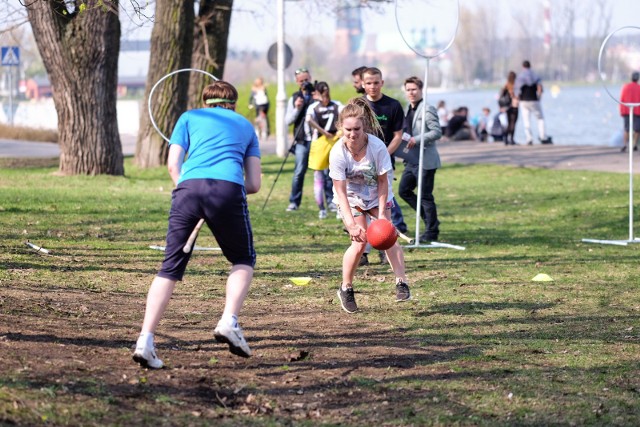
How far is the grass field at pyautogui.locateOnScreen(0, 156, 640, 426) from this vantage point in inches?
235

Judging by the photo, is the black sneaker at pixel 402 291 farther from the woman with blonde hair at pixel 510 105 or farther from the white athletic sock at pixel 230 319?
the woman with blonde hair at pixel 510 105

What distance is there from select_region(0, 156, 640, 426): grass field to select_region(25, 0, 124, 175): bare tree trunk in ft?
17.3

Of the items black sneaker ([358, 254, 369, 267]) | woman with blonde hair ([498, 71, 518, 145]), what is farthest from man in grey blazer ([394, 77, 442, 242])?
woman with blonde hair ([498, 71, 518, 145])

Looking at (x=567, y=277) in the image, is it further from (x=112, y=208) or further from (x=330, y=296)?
(x=112, y=208)

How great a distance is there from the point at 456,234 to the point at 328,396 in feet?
27.3

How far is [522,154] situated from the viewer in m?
27.1

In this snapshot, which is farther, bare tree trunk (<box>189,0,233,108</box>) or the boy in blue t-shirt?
bare tree trunk (<box>189,0,233,108</box>)

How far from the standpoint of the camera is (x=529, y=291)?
10.0 meters

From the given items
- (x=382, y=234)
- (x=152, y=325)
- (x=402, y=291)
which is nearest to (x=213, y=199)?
(x=152, y=325)

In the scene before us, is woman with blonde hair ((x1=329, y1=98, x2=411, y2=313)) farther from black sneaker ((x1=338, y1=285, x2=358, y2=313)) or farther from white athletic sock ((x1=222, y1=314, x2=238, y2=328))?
white athletic sock ((x1=222, y1=314, x2=238, y2=328))

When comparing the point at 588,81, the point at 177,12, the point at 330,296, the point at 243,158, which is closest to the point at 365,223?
the point at 330,296

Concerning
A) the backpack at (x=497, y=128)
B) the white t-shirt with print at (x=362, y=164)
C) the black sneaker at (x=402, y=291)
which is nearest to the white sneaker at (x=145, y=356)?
the white t-shirt with print at (x=362, y=164)

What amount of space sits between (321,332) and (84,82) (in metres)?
13.1

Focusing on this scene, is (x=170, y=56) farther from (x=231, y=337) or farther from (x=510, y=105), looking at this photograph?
(x=231, y=337)
